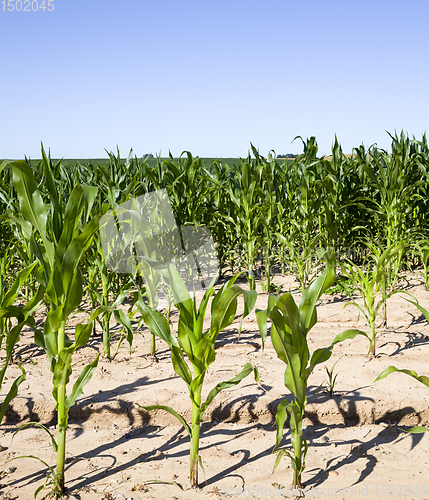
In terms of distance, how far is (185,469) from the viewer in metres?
1.91

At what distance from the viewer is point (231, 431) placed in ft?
7.31


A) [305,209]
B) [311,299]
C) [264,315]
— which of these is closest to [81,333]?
[264,315]

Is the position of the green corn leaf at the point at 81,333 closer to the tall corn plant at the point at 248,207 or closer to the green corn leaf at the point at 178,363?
the green corn leaf at the point at 178,363

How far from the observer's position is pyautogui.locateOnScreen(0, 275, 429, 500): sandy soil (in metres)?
1.80

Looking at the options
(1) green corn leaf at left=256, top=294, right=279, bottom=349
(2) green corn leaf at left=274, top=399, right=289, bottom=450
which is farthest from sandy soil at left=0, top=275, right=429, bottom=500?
(1) green corn leaf at left=256, top=294, right=279, bottom=349

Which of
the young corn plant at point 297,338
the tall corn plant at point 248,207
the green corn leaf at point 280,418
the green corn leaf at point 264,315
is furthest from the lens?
the tall corn plant at point 248,207

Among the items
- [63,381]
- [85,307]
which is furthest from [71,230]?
[85,307]

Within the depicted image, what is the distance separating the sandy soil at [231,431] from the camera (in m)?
1.80

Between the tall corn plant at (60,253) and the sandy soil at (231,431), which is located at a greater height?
the tall corn plant at (60,253)

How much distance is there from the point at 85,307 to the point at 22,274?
7.74 feet

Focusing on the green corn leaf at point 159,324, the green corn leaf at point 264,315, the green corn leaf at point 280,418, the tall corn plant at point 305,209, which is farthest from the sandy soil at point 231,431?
the tall corn plant at point 305,209

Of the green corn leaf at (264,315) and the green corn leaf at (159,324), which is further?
the green corn leaf at (159,324)

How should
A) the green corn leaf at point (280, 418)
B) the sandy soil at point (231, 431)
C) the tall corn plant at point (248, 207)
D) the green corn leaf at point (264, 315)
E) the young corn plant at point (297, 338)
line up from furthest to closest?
the tall corn plant at point (248, 207) < the sandy soil at point (231, 431) < the green corn leaf at point (280, 418) < the young corn plant at point (297, 338) < the green corn leaf at point (264, 315)

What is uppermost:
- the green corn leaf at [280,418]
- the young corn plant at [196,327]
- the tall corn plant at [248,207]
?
the tall corn plant at [248,207]
